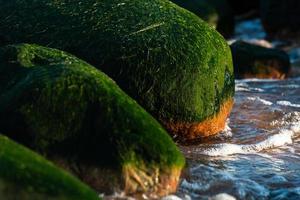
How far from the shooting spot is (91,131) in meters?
4.55

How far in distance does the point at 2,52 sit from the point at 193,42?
1.66 meters

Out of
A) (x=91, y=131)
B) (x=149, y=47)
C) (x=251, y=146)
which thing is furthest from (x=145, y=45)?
(x=91, y=131)

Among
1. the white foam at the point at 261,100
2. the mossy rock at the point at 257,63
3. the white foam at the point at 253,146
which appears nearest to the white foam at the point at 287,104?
the white foam at the point at 261,100

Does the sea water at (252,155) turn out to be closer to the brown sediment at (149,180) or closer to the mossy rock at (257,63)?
the brown sediment at (149,180)

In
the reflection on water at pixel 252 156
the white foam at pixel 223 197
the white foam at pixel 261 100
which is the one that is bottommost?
the white foam at pixel 223 197

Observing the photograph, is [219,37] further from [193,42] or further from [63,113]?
[63,113]

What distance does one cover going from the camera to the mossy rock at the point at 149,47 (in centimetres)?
577

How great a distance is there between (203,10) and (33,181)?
9.09 metres

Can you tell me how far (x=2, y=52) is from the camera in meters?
5.48

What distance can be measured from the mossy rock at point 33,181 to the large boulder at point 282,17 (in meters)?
9.91

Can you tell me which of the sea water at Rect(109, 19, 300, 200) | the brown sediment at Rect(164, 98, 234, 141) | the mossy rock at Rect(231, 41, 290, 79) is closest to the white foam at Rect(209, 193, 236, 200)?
the sea water at Rect(109, 19, 300, 200)

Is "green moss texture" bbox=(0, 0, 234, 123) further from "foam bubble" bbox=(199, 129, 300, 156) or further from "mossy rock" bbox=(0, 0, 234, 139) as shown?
"foam bubble" bbox=(199, 129, 300, 156)

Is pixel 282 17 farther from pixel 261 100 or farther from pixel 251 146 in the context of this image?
pixel 251 146

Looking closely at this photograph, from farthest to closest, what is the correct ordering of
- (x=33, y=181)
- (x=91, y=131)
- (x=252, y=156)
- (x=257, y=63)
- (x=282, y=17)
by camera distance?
1. (x=282, y=17)
2. (x=257, y=63)
3. (x=252, y=156)
4. (x=91, y=131)
5. (x=33, y=181)
